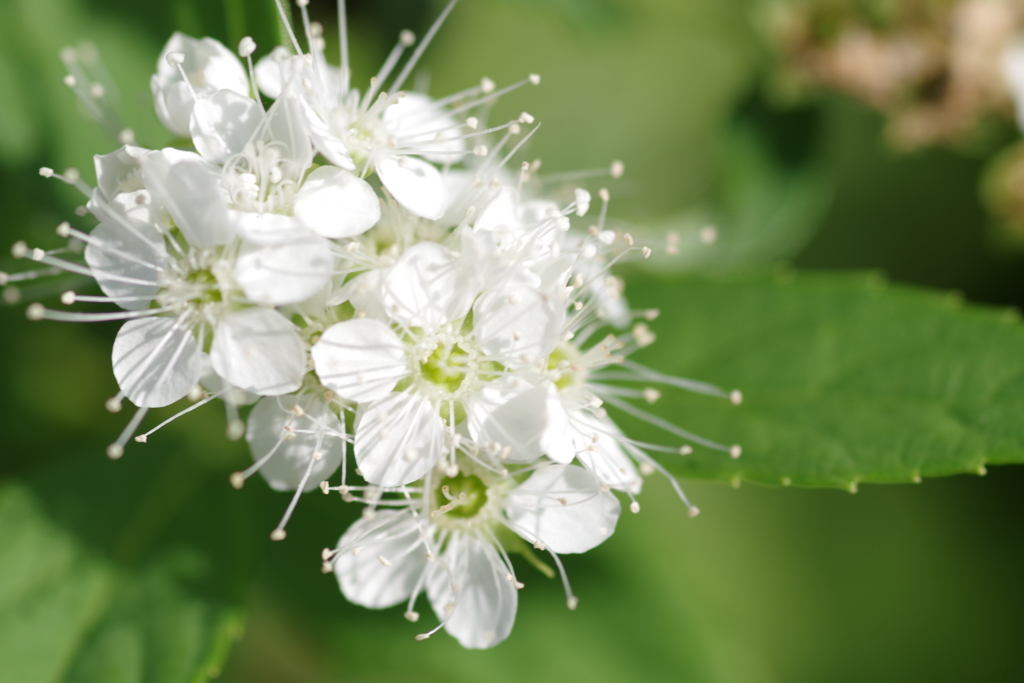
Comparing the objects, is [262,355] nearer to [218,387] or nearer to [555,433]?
[218,387]

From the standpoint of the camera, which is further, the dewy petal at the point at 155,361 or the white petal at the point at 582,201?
the white petal at the point at 582,201

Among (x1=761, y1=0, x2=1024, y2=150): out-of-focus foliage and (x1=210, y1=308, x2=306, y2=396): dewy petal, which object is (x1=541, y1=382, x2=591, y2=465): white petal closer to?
(x1=210, y1=308, x2=306, y2=396): dewy petal

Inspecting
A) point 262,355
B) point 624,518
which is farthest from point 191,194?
point 624,518

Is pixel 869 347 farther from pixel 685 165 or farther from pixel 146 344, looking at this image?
pixel 685 165

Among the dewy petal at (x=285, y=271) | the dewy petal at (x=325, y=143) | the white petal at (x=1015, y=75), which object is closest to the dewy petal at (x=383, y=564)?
the dewy petal at (x=285, y=271)

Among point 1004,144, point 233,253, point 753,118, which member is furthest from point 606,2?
point 233,253

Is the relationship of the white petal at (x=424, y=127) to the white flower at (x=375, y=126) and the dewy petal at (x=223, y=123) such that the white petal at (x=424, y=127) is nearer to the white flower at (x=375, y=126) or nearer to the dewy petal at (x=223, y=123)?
the white flower at (x=375, y=126)

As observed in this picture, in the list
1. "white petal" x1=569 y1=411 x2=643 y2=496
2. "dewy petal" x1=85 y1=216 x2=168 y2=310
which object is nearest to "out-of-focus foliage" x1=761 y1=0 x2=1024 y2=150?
"white petal" x1=569 y1=411 x2=643 y2=496
